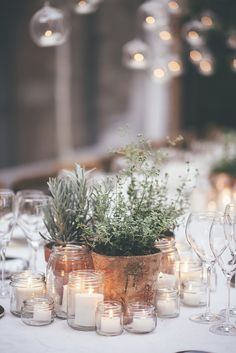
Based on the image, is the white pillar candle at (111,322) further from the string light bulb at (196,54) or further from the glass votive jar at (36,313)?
the string light bulb at (196,54)

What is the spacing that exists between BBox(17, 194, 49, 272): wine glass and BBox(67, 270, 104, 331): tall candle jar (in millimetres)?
365

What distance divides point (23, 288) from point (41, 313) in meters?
0.11

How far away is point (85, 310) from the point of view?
1762 millimetres

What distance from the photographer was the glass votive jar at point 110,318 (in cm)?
172

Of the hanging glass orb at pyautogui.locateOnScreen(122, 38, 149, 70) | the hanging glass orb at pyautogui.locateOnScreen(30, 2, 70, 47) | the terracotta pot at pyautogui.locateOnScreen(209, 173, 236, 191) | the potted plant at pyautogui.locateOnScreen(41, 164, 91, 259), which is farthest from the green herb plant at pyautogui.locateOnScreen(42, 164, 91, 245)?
the terracotta pot at pyautogui.locateOnScreen(209, 173, 236, 191)

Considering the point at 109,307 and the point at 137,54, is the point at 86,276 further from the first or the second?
the point at 137,54

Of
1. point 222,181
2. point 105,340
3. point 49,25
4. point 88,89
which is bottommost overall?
point 105,340

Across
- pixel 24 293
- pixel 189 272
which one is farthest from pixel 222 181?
pixel 24 293

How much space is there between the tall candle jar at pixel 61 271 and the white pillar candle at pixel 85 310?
10 centimetres

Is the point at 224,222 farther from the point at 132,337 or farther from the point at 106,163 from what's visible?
the point at 106,163

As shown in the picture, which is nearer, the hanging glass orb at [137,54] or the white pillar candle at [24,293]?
the white pillar candle at [24,293]

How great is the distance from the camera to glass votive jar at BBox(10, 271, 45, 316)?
73.9 inches

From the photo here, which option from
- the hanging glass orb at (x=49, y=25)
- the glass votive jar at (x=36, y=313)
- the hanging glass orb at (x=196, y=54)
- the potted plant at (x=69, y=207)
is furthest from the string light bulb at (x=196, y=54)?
the glass votive jar at (x=36, y=313)

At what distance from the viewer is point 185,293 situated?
2.02 metres
